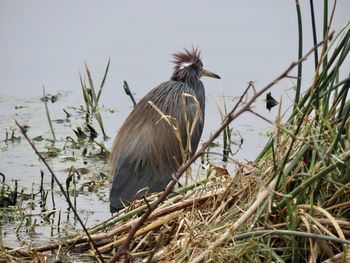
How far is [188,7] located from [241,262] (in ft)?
17.9

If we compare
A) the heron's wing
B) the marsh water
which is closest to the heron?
the heron's wing

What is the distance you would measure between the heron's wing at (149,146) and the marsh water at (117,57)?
173 millimetres

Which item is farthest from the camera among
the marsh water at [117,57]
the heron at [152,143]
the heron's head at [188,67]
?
the heron's head at [188,67]

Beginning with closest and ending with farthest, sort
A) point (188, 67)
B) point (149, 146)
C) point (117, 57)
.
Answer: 1. point (149, 146)
2. point (188, 67)
3. point (117, 57)

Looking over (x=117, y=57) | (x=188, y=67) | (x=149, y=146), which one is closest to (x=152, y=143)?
(x=149, y=146)

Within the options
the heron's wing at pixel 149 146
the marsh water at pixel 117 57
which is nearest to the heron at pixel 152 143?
the heron's wing at pixel 149 146

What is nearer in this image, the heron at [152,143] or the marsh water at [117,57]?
the heron at [152,143]

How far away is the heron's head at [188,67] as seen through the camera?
222 inches

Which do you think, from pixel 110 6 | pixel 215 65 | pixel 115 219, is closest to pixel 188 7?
pixel 110 6

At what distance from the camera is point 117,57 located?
6887mm

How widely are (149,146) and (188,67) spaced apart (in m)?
0.92

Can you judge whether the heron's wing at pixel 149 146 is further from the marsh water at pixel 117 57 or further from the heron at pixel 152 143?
the marsh water at pixel 117 57

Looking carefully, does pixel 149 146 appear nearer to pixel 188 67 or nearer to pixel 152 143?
pixel 152 143

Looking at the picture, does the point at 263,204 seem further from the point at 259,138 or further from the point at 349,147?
the point at 259,138
